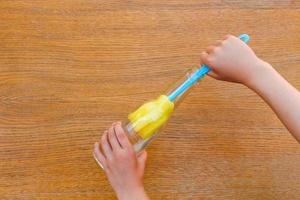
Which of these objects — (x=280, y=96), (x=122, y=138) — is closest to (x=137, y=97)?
(x=122, y=138)

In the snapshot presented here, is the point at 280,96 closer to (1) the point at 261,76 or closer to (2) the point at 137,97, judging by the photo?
(1) the point at 261,76

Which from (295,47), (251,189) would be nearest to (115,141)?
(251,189)

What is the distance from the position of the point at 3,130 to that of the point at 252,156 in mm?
365

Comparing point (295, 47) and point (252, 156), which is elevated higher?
point (295, 47)

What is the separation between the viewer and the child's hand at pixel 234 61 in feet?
1.92

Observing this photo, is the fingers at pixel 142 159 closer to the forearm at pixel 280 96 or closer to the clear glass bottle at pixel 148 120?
the clear glass bottle at pixel 148 120

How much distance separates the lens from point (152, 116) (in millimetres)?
547

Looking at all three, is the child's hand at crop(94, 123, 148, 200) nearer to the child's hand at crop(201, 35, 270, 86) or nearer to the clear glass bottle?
the clear glass bottle

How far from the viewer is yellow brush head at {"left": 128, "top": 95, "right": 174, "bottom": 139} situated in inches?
21.5

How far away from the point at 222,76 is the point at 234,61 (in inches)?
1.1

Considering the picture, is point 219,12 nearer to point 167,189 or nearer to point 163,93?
point 163,93

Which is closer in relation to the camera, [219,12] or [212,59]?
[212,59]

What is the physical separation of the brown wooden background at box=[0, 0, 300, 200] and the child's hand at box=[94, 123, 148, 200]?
0.08ft

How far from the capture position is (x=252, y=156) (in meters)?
0.62
